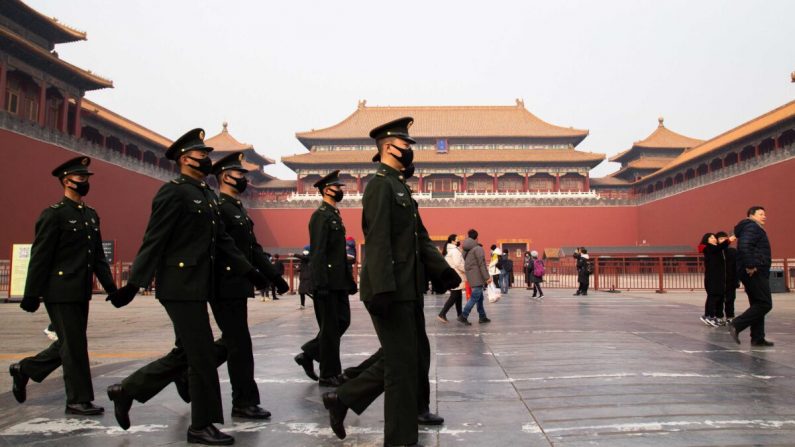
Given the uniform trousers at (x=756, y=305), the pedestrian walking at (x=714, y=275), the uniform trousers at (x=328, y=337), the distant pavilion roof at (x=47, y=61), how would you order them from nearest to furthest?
1. the uniform trousers at (x=328, y=337)
2. the uniform trousers at (x=756, y=305)
3. the pedestrian walking at (x=714, y=275)
4. the distant pavilion roof at (x=47, y=61)

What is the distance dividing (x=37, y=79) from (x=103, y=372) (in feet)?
63.8

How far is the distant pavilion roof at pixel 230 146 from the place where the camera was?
37131 millimetres

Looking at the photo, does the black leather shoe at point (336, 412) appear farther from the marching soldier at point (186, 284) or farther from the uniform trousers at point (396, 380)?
the marching soldier at point (186, 284)

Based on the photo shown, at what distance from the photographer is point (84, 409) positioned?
3.41 m

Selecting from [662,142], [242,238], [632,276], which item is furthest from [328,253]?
[662,142]

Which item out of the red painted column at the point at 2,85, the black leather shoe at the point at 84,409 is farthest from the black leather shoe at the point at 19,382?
the red painted column at the point at 2,85

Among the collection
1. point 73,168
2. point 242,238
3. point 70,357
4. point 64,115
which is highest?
point 64,115

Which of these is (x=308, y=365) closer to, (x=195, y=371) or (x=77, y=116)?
(x=195, y=371)

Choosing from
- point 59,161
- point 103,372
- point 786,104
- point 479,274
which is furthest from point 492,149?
point 103,372

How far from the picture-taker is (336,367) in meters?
4.23

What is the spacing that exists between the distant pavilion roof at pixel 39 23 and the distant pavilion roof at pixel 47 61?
2.66 ft

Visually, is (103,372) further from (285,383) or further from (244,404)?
(244,404)

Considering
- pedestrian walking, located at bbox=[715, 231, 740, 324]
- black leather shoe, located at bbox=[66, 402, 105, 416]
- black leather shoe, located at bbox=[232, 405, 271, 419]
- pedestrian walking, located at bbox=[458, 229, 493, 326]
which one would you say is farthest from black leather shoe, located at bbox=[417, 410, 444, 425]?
pedestrian walking, located at bbox=[715, 231, 740, 324]

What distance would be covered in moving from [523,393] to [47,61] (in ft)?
71.5
